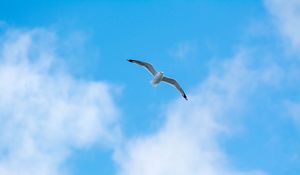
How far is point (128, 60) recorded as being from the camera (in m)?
86.1

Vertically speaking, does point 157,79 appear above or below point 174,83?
below

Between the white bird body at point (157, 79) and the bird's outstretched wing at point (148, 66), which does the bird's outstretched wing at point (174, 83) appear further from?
the bird's outstretched wing at point (148, 66)

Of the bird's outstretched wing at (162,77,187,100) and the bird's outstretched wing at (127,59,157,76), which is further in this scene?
the bird's outstretched wing at (162,77,187,100)

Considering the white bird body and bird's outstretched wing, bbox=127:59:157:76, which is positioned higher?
bird's outstretched wing, bbox=127:59:157:76

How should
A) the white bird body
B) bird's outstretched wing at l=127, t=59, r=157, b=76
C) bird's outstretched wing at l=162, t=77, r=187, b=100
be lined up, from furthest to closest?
bird's outstretched wing at l=162, t=77, r=187, b=100
the white bird body
bird's outstretched wing at l=127, t=59, r=157, b=76

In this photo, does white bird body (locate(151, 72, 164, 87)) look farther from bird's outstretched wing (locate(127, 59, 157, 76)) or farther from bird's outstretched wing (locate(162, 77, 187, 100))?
bird's outstretched wing (locate(162, 77, 187, 100))

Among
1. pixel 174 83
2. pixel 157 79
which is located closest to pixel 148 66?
pixel 157 79

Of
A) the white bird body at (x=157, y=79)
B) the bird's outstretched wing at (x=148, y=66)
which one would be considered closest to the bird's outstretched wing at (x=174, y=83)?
the white bird body at (x=157, y=79)

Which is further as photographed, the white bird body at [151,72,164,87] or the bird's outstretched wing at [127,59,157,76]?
the white bird body at [151,72,164,87]

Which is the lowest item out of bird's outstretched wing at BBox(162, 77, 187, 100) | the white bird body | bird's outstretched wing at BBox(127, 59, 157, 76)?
the white bird body

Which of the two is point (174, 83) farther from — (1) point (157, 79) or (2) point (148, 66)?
(2) point (148, 66)

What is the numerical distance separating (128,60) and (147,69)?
10.2 ft

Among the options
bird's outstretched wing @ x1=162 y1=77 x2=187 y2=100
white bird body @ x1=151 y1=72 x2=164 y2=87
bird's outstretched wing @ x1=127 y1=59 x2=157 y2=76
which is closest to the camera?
bird's outstretched wing @ x1=127 y1=59 x2=157 y2=76

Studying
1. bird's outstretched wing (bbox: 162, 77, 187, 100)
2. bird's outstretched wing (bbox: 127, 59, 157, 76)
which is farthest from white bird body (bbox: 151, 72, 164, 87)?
bird's outstretched wing (bbox: 162, 77, 187, 100)
